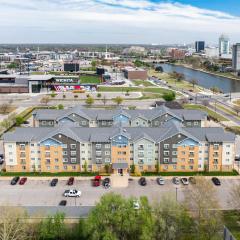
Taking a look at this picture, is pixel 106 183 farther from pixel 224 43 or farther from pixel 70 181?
pixel 224 43

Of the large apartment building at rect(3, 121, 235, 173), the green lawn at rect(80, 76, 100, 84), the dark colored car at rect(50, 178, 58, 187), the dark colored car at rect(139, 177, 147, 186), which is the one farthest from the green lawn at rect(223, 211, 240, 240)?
the green lawn at rect(80, 76, 100, 84)

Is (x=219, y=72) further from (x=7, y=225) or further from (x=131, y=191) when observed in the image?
(x=7, y=225)

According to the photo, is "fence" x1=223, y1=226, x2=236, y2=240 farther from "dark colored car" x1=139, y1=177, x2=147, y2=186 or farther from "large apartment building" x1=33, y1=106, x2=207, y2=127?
"large apartment building" x1=33, y1=106, x2=207, y2=127

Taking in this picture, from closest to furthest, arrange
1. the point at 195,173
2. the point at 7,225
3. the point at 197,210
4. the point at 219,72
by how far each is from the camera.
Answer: the point at 7,225, the point at 197,210, the point at 195,173, the point at 219,72

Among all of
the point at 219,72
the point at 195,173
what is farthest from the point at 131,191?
the point at 219,72

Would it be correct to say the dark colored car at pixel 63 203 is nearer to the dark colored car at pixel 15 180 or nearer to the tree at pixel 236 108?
the dark colored car at pixel 15 180

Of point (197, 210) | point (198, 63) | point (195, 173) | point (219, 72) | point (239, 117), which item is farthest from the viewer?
point (198, 63)
